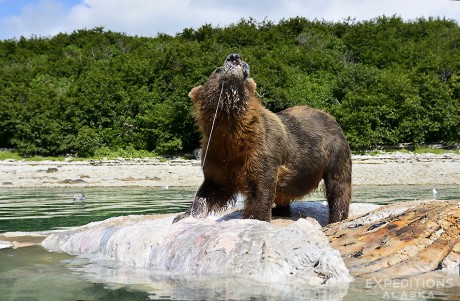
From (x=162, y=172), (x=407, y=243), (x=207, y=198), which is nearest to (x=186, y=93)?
(x=162, y=172)

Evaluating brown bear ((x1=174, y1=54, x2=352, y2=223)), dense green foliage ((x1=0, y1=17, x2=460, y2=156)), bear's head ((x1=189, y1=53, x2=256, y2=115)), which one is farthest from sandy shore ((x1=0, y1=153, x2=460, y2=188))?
bear's head ((x1=189, y1=53, x2=256, y2=115))

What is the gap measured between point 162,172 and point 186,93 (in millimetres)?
8481

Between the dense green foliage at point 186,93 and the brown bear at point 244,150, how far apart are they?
Answer: 25093 millimetres

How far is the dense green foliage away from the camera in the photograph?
110 ft

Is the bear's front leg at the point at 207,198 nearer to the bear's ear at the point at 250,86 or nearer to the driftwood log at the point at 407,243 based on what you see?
the bear's ear at the point at 250,86

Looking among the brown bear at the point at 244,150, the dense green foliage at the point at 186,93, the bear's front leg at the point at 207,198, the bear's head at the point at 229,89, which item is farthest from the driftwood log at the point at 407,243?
the dense green foliage at the point at 186,93

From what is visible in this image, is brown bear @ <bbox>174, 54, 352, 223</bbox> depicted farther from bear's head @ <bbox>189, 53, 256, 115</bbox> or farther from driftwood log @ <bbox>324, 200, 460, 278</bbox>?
driftwood log @ <bbox>324, 200, 460, 278</bbox>

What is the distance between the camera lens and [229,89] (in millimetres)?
6602

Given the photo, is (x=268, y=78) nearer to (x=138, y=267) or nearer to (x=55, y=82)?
(x=55, y=82)

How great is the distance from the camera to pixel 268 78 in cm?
3609

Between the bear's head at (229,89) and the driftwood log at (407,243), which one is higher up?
the bear's head at (229,89)

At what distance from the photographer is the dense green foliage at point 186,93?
33.5m

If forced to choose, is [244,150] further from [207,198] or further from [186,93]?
[186,93]

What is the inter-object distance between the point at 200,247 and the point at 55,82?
39822mm
